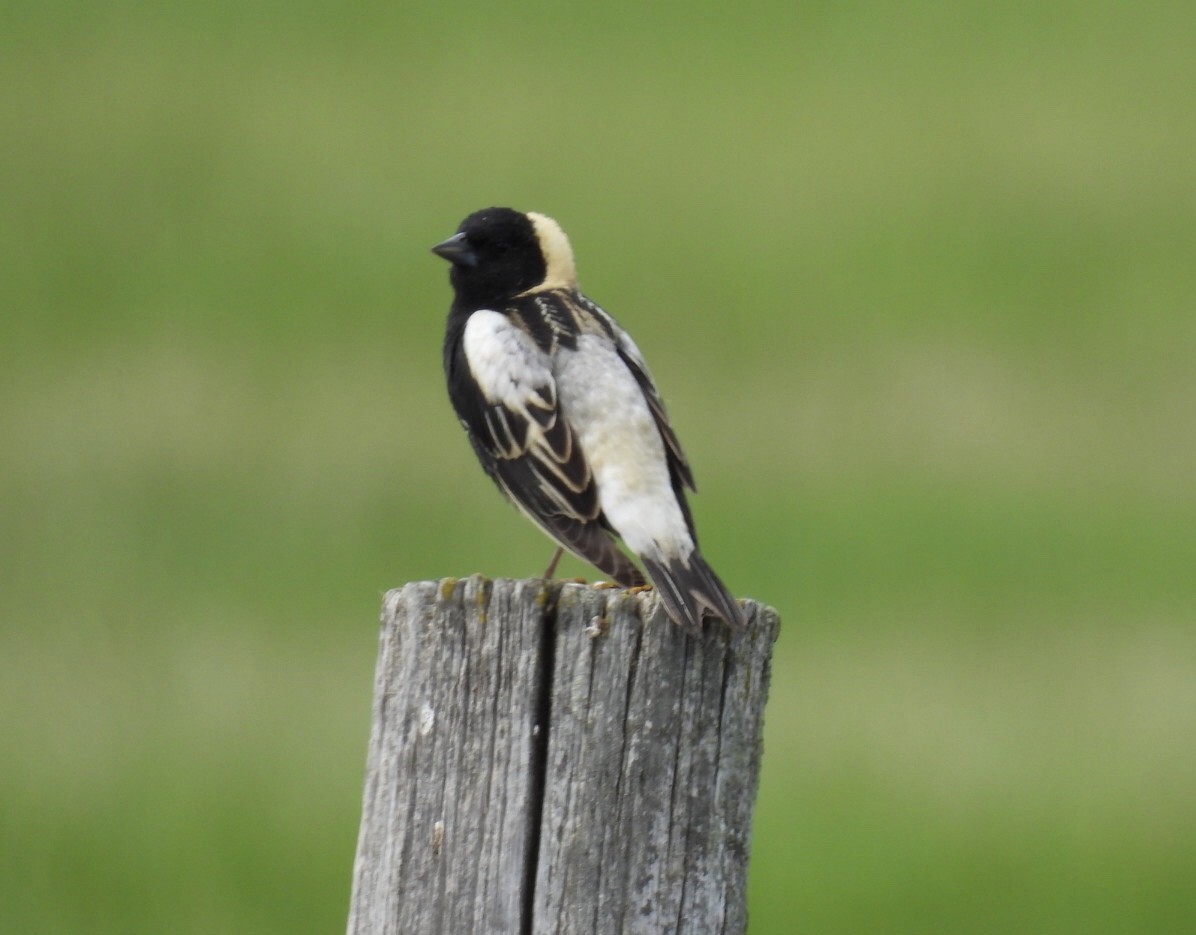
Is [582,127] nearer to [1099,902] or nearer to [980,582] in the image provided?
[980,582]

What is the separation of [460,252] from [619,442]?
102cm

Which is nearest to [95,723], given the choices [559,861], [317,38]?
[559,861]

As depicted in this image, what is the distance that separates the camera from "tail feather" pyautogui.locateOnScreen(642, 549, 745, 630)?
2594 mm

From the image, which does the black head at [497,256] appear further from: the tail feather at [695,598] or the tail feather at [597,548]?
the tail feather at [695,598]

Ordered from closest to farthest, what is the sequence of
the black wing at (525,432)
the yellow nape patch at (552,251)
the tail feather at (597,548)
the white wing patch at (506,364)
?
the tail feather at (597,548), the black wing at (525,432), the white wing patch at (506,364), the yellow nape patch at (552,251)

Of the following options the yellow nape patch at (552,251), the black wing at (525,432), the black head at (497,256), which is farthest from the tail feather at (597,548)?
the yellow nape patch at (552,251)

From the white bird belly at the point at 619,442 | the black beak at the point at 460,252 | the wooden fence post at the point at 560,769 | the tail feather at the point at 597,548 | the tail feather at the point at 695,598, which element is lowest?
the wooden fence post at the point at 560,769

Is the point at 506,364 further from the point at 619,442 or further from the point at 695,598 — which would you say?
the point at 695,598

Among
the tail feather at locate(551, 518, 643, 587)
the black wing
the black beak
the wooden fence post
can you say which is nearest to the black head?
the black beak

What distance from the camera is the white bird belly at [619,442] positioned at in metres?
3.54

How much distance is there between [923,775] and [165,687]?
2923 millimetres

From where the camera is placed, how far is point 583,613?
2555mm

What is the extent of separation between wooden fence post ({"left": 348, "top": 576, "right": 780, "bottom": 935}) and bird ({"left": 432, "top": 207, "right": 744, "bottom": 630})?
0.62 m

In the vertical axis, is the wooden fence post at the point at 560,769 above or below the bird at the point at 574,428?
below
